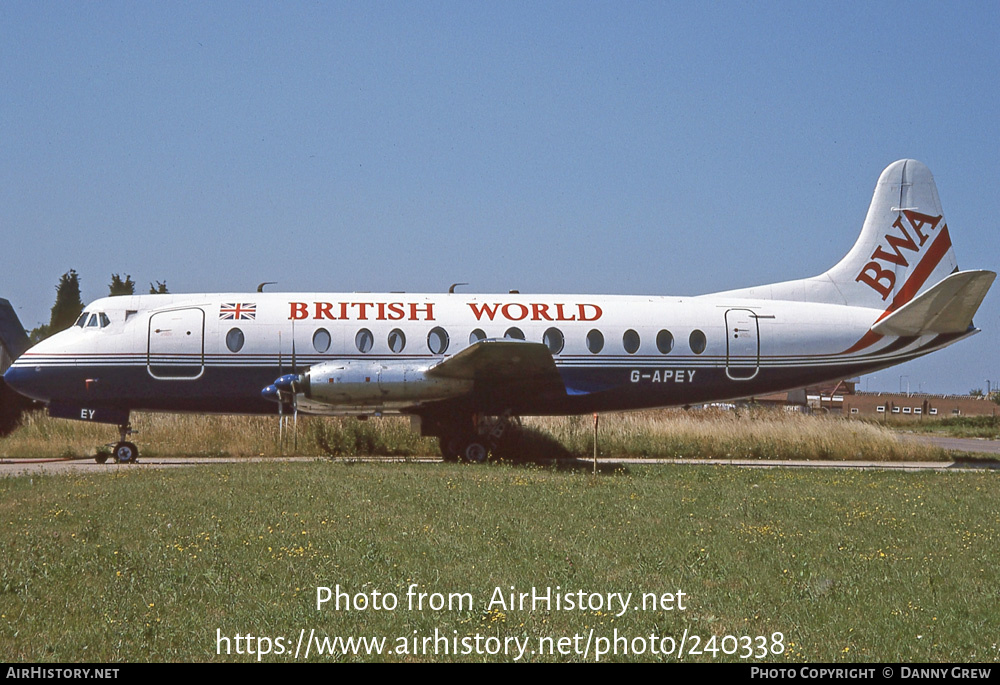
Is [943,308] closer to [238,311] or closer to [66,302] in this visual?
[238,311]

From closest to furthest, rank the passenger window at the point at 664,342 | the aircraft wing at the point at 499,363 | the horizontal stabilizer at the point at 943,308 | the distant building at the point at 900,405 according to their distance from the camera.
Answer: the aircraft wing at the point at 499,363 < the horizontal stabilizer at the point at 943,308 < the passenger window at the point at 664,342 < the distant building at the point at 900,405

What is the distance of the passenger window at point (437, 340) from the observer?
2019 centimetres

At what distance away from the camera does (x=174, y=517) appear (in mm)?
11398

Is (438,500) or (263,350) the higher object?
(263,350)

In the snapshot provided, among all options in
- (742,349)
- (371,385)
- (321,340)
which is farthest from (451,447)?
(742,349)

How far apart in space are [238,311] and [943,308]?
16.4 m

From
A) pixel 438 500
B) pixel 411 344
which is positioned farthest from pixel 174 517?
pixel 411 344

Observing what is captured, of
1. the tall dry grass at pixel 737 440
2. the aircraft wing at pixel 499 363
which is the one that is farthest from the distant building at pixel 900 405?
the aircraft wing at pixel 499 363

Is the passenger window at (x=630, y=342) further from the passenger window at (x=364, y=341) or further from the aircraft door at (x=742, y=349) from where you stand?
the passenger window at (x=364, y=341)

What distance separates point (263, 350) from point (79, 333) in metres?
4.41

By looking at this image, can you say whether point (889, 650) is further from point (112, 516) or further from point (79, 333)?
point (79, 333)

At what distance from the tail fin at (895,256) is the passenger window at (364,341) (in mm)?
9469

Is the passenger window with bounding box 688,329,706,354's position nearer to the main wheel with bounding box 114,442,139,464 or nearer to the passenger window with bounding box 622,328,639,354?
the passenger window with bounding box 622,328,639,354

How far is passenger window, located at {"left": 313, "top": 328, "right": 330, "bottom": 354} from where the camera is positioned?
19953mm
